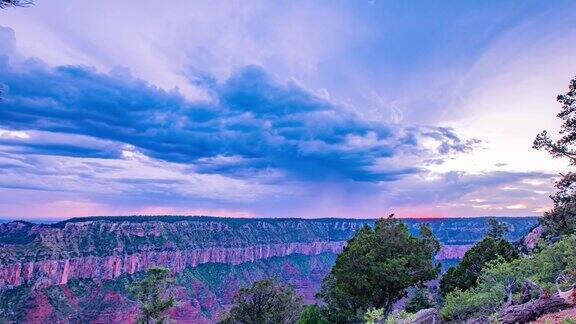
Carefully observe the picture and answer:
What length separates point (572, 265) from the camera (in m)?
24.9

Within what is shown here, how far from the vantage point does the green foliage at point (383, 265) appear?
3491 cm

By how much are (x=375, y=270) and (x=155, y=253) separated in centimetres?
14460

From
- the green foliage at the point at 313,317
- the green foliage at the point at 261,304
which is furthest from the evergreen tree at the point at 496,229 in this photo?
the green foliage at the point at 313,317

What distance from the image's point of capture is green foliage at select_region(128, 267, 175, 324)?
1817 inches

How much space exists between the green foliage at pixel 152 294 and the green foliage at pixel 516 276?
103 ft

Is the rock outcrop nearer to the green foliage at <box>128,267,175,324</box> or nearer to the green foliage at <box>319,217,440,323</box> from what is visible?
the green foliage at <box>128,267,175,324</box>

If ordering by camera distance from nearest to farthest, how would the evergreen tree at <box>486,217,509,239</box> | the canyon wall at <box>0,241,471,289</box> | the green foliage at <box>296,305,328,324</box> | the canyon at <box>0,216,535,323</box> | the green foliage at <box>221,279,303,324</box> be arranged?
1. the green foliage at <box>296,305,328,324</box>
2. the green foliage at <box>221,279,303,324</box>
3. the evergreen tree at <box>486,217,509,239</box>
4. the canyon at <box>0,216,535,323</box>
5. the canyon wall at <box>0,241,471,289</box>

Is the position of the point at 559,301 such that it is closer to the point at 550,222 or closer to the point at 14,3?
the point at 550,222

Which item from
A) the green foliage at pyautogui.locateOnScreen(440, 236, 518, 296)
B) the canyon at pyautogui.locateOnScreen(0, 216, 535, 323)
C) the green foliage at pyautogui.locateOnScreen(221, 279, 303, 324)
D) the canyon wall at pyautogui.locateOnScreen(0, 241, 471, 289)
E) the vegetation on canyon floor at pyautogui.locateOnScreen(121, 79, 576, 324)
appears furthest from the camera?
the canyon wall at pyautogui.locateOnScreen(0, 241, 471, 289)

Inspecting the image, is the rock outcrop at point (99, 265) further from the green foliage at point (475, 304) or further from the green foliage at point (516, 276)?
the green foliage at point (516, 276)

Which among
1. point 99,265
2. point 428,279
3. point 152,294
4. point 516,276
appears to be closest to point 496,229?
point 428,279

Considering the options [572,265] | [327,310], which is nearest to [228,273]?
[327,310]

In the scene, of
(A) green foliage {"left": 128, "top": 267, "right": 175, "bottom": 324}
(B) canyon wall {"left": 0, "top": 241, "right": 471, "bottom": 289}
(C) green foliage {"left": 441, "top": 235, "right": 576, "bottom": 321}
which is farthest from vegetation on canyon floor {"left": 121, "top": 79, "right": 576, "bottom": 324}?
(B) canyon wall {"left": 0, "top": 241, "right": 471, "bottom": 289}

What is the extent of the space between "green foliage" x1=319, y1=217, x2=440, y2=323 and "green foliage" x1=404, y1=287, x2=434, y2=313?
1102cm
